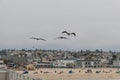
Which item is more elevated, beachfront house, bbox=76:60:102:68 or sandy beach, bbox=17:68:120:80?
beachfront house, bbox=76:60:102:68

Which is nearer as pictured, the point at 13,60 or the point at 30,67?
the point at 30,67

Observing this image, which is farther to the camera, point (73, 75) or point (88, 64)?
point (88, 64)

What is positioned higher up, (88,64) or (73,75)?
(88,64)

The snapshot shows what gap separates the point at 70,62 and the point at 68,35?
77691 millimetres

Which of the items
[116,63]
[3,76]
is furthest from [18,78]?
[116,63]

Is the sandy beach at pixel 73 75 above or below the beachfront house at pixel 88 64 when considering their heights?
below

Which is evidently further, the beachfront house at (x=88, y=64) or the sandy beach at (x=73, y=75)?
the beachfront house at (x=88, y=64)

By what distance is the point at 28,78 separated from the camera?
934cm

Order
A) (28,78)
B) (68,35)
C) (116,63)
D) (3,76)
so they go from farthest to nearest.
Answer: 1. (116,63)
2. (3,76)
3. (68,35)
4. (28,78)

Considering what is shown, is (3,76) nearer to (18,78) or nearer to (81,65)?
(18,78)

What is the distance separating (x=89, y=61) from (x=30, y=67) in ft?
A: 80.1

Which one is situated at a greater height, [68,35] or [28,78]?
[68,35]

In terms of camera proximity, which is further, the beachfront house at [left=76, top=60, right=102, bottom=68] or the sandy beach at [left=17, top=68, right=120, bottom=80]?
the beachfront house at [left=76, top=60, right=102, bottom=68]

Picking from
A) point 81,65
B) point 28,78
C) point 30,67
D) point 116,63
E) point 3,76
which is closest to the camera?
point 28,78
